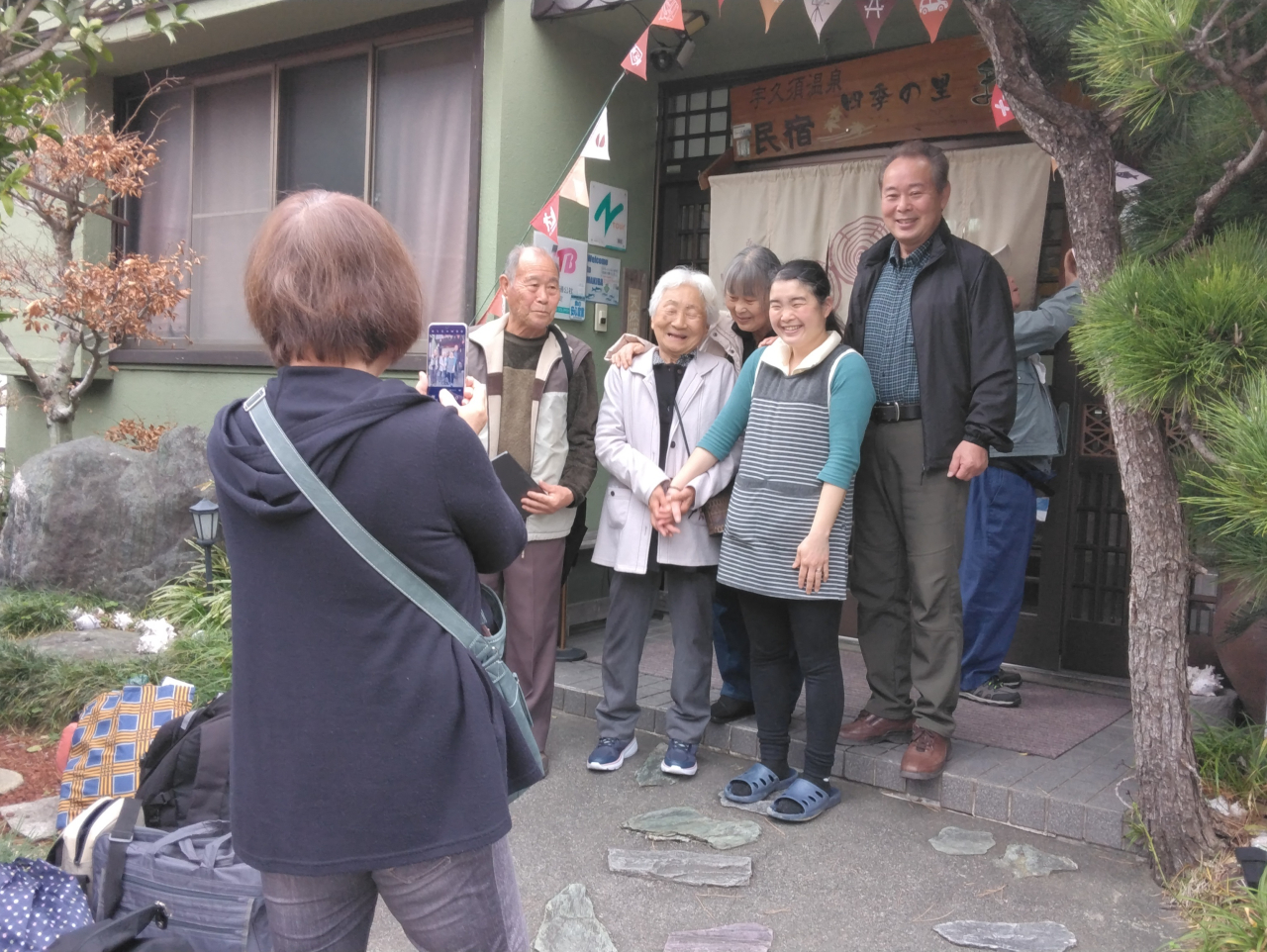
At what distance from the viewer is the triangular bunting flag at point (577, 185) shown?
214 inches

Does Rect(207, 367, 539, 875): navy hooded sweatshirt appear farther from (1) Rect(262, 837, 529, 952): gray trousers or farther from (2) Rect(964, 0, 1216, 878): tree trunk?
(2) Rect(964, 0, 1216, 878): tree trunk

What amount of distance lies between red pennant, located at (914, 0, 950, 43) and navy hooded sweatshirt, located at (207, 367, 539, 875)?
3.76 m

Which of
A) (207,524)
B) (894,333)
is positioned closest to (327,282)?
(894,333)

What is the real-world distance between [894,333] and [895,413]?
0.99 feet

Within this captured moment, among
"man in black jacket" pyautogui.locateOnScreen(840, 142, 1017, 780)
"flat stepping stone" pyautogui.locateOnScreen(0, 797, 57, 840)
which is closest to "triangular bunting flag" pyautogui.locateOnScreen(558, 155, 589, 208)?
"man in black jacket" pyautogui.locateOnScreen(840, 142, 1017, 780)

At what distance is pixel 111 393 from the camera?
8242 mm

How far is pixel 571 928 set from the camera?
10.2 feet

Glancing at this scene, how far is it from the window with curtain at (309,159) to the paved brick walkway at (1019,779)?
10.4 feet

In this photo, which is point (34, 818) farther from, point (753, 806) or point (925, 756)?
point (925, 756)

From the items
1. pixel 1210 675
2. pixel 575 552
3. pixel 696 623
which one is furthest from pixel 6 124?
pixel 1210 675

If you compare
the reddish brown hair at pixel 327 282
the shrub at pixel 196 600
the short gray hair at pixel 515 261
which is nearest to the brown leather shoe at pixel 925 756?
A: the short gray hair at pixel 515 261

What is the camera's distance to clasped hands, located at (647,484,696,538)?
402 centimetres

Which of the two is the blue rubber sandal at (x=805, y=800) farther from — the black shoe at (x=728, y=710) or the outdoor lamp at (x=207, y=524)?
the outdoor lamp at (x=207, y=524)

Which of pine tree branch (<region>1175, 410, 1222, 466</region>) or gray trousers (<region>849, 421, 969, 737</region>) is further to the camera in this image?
gray trousers (<region>849, 421, 969, 737</region>)
